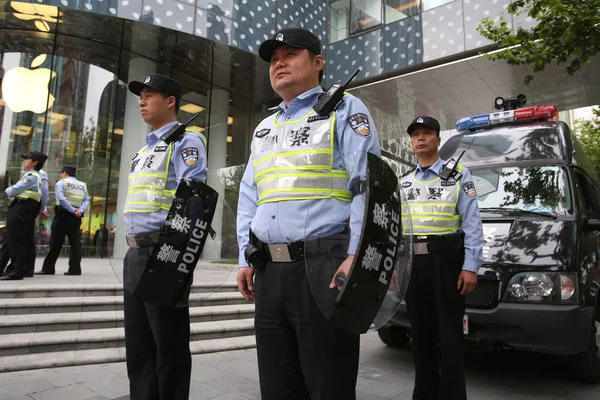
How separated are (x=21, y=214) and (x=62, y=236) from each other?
1.15 m

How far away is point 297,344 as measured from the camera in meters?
1.78

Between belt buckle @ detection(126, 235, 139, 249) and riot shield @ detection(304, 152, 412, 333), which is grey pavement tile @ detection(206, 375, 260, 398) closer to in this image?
belt buckle @ detection(126, 235, 139, 249)

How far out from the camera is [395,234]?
161 cm

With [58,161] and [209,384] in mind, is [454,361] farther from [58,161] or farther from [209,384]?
[58,161]

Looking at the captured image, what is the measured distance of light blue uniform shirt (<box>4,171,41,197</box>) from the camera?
6418 millimetres

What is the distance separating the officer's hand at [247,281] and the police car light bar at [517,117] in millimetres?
3916

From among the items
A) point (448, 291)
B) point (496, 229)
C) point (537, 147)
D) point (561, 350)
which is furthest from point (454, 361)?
point (537, 147)

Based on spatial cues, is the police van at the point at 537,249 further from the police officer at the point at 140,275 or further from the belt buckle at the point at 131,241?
the belt buckle at the point at 131,241

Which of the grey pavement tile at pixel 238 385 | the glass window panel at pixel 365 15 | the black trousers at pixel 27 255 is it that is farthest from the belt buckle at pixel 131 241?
the glass window panel at pixel 365 15

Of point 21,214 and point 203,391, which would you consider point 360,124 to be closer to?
point 203,391

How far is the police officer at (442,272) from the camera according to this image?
2.94m

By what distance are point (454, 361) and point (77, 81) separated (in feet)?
43.8

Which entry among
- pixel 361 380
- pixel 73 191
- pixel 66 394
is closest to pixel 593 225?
pixel 361 380

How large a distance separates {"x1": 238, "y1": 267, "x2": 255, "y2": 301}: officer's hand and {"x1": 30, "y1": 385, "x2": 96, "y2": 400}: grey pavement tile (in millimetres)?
2182
